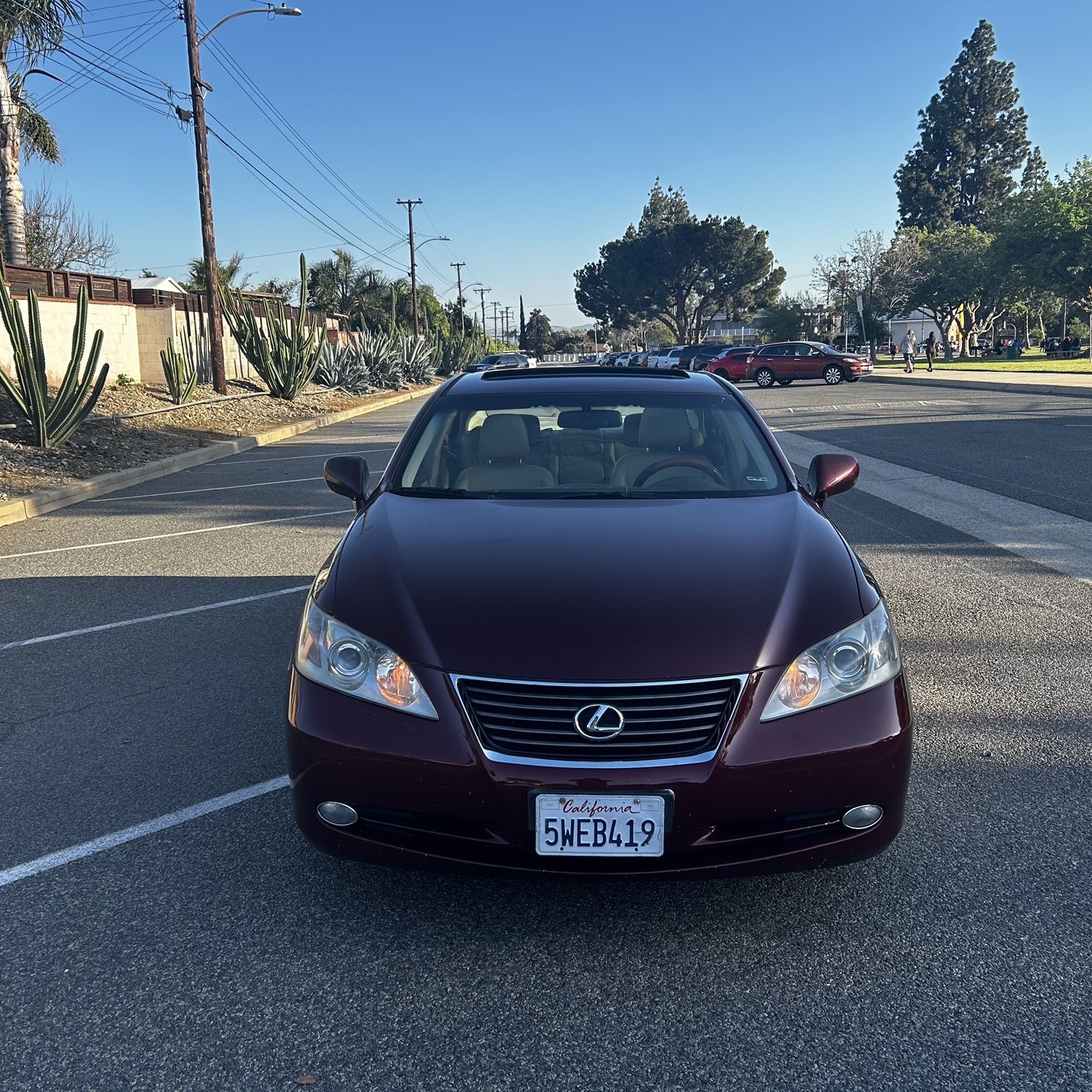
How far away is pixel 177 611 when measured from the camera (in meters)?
6.57

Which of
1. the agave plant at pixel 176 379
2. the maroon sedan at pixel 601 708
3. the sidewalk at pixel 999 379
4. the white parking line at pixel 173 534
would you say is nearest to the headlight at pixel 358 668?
the maroon sedan at pixel 601 708

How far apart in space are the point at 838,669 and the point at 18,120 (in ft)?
119

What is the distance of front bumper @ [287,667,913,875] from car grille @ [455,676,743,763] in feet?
0.13

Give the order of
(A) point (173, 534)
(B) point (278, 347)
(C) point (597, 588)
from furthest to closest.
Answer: (B) point (278, 347) < (A) point (173, 534) < (C) point (597, 588)

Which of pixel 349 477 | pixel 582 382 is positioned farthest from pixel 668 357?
pixel 349 477

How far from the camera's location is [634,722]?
8.84 ft

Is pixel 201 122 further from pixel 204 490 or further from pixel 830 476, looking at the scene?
pixel 830 476

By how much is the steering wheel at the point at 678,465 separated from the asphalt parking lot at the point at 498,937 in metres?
1.35

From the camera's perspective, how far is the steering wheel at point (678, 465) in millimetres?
4320

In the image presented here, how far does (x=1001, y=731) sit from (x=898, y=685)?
1656 mm

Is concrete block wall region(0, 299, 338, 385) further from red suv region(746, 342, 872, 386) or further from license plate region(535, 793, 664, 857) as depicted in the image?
red suv region(746, 342, 872, 386)

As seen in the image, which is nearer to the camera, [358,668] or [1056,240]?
[358,668]

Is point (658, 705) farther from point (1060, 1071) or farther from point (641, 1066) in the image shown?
point (1060, 1071)

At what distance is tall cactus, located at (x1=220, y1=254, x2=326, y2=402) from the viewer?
24.2m
